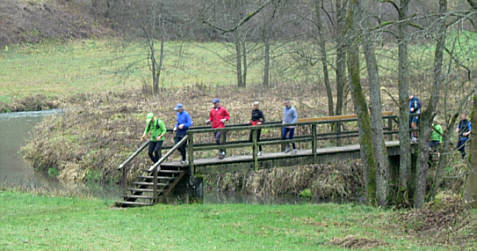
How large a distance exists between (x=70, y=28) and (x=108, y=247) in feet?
203

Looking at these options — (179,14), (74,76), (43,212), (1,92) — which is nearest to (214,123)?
(43,212)

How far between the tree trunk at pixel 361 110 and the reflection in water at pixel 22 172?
29.4ft

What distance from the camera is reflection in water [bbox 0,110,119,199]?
21406 mm

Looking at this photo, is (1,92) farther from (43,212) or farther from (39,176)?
(43,212)

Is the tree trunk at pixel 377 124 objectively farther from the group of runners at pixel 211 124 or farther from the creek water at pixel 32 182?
the creek water at pixel 32 182

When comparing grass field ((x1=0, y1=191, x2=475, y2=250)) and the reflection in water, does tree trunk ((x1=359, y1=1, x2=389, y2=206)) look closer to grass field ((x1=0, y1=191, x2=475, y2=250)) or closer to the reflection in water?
grass field ((x1=0, y1=191, x2=475, y2=250))

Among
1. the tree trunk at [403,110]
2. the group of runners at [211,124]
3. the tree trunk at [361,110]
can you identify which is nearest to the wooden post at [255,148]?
the group of runners at [211,124]

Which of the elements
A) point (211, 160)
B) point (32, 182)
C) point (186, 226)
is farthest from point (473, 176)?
point (32, 182)

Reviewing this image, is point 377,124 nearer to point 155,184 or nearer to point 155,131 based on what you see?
point 155,184

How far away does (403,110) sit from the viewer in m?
16.0

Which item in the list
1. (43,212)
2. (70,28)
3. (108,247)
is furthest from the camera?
(70,28)

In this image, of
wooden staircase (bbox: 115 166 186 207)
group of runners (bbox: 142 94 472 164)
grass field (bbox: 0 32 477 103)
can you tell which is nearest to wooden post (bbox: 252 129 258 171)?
group of runners (bbox: 142 94 472 164)

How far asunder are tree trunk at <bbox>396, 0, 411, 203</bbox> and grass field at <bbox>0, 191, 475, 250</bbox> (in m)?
1.94

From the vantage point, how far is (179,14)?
3534cm
